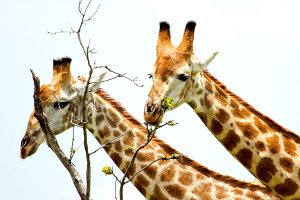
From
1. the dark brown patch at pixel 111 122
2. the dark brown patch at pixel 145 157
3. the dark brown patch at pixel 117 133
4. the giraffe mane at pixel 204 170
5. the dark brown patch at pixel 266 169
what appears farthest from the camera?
the dark brown patch at pixel 111 122

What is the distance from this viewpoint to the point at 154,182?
862 centimetres

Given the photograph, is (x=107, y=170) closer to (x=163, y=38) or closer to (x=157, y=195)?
(x=157, y=195)

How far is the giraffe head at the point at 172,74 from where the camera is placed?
8008 mm

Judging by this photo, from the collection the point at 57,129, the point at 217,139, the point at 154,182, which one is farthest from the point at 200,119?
the point at 57,129

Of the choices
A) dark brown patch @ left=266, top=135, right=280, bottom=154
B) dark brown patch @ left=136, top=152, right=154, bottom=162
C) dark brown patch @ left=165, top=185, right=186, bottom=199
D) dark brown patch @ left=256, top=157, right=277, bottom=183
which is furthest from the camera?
dark brown patch @ left=136, top=152, right=154, bottom=162

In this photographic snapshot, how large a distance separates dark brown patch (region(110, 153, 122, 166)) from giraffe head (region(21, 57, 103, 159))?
65 cm

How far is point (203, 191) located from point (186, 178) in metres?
0.28

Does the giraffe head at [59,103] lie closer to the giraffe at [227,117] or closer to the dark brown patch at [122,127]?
the dark brown patch at [122,127]

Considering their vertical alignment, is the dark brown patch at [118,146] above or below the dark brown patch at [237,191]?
below

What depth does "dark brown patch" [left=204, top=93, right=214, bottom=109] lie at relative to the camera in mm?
8477

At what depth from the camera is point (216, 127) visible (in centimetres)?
834

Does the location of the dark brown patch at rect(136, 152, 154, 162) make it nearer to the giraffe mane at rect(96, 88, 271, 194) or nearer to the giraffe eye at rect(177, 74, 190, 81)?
the giraffe mane at rect(96, 88, 271, 194)

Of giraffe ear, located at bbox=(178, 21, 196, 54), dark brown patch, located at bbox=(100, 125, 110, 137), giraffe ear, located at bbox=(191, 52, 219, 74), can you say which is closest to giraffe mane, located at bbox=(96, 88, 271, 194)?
dark brown patch, located at bbox=(100, 125, 110, 137)

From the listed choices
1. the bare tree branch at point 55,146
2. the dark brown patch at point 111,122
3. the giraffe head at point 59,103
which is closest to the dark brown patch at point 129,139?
the dark brown patch at point 111,122
